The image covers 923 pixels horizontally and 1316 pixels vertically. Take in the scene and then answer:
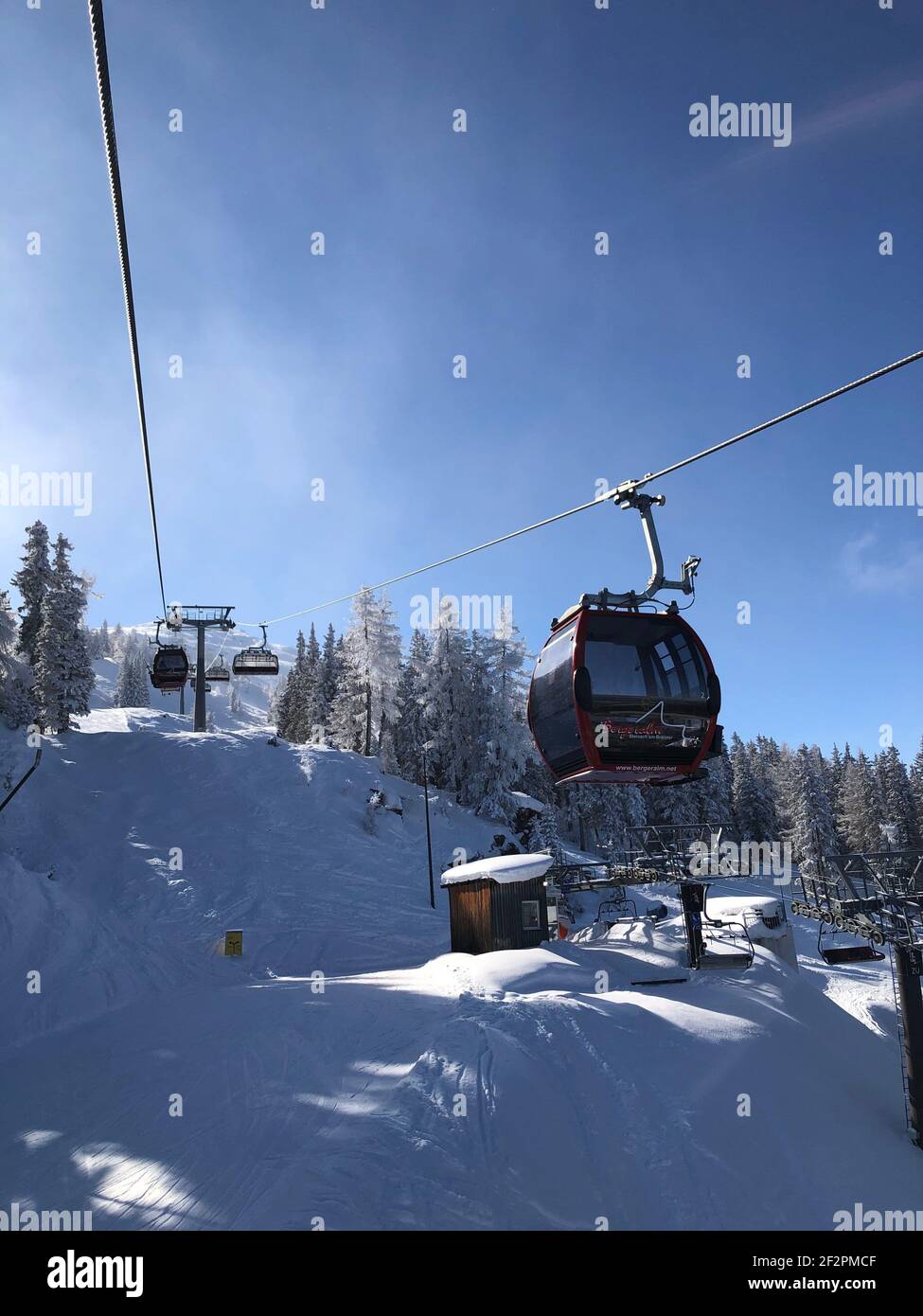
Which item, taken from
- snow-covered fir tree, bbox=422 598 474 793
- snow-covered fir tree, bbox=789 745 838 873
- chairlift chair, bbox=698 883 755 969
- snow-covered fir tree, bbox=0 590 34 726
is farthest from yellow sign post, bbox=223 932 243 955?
snow-covered fir tree, bbox=789 745 838 873

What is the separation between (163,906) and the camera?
2523 centimetres

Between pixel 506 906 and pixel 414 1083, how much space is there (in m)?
12.7

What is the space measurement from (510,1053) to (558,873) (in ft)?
63.3

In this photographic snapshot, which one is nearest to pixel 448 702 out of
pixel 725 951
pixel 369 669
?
pixel 369 669

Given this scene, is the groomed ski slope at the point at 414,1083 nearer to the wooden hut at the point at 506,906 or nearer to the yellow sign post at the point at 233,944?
the yellow sign post at the point at 233,944

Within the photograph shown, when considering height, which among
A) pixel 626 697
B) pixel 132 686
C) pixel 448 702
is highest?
pixel 132 686

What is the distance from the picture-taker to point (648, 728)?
341 inches

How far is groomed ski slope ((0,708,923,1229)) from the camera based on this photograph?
24.3 feet

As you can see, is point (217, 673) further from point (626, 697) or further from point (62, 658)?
point (626, 697)

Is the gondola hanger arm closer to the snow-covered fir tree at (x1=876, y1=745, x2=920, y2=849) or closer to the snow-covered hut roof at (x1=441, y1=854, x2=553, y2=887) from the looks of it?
the snow-covered hut roof at (x1=441, y1=854, x2=553, y2=887)

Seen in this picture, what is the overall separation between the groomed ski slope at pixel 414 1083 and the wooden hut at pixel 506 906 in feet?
5.01

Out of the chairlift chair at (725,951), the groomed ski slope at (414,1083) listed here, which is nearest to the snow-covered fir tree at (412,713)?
the groomed ski slope at (414,1083)

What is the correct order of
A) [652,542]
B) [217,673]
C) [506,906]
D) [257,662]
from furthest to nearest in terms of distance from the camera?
[217,673] < [257,662] < [506,906] < [652,542]
